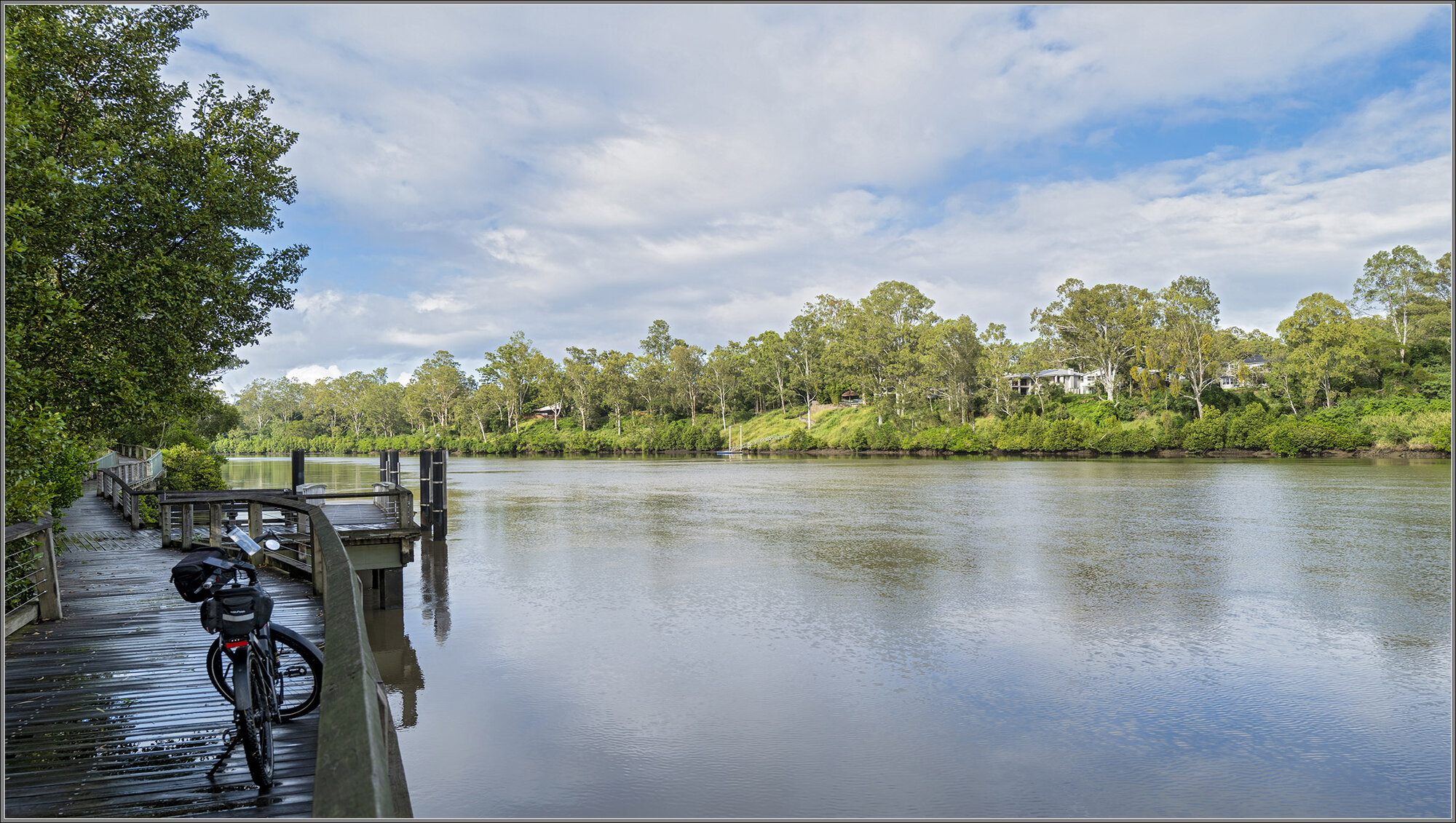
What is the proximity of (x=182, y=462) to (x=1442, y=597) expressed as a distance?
3101cm

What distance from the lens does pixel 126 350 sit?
8203 millimetres

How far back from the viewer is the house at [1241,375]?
198ft

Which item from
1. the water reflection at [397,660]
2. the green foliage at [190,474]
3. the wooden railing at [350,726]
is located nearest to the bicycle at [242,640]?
the wooden railing at [350,726]

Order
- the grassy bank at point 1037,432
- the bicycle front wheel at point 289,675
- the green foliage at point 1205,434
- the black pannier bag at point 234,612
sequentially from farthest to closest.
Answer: the green foliage at point 1205,434, the grassy bank at point 1037,432, the bicycle front wheel at point 289,675, the black pannier bag at point 234,612

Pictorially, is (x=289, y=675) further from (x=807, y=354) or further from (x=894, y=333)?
(x=807, y=354)

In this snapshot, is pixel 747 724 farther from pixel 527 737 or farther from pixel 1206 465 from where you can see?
pixel 1206 465

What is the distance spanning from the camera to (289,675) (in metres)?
5.01

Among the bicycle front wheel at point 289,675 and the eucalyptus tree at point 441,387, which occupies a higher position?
the eucalyptus tree at point 441,387

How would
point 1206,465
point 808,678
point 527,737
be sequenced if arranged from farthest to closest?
1. point 1206,465
2. point 808,678
3. point 527,737

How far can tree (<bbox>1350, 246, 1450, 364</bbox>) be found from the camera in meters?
64.8

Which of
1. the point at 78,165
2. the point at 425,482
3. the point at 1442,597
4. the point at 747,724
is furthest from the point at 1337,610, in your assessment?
the point at 425,482

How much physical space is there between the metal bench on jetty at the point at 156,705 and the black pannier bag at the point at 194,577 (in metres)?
0.53

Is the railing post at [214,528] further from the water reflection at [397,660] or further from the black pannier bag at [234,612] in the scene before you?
the black pannier bag at [234,612]

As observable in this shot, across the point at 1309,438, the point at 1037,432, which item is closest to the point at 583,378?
the point at 1037,432
